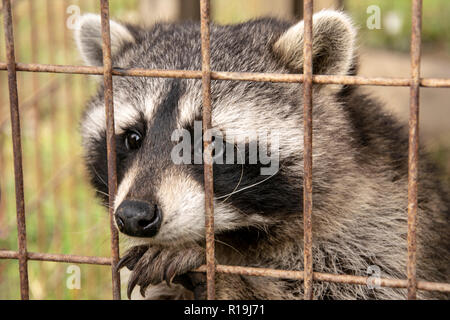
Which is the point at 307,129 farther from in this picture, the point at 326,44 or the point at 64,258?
the point at 64,258

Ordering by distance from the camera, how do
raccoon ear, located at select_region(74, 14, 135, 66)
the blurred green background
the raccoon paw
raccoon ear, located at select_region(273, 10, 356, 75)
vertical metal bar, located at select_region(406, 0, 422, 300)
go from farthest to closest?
the blurred green background < raccoon ear, located at select_region(74, 14, 135, 66) < raccoon ear, located at select_region(273, 10, 356, 75) < the raccoon paw < vertical metal bar, located at select_region(406, 0, 422, 300)

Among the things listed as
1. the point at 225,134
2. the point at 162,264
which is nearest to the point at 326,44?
the point at 225,134

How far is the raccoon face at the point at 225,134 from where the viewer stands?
2.42 meters

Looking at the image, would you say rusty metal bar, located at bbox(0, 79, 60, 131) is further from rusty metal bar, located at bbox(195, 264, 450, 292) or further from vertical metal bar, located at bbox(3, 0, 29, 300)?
rusty metal bar, located at bbox(195, 264, 450, 292)

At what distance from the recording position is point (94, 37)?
3.26m

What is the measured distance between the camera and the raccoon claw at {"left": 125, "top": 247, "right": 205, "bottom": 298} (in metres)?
2.46

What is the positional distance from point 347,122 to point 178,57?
0.79 m

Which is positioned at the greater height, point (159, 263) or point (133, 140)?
point (133, 140)

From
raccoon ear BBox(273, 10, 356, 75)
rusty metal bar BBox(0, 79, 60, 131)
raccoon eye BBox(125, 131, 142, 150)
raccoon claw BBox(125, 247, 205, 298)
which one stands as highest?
raccoon ear BBox(273, 10, 356, 75)

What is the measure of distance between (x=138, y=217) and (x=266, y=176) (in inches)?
22.9

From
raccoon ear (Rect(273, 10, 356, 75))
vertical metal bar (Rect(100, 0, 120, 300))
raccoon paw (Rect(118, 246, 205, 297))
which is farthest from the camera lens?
raccoon ear (Rect(273, 10, 356, 75))

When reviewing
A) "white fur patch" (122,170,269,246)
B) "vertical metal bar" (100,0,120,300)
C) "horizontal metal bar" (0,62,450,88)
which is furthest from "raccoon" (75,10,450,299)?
"horizontal metal bar" (0,62,450,88)
